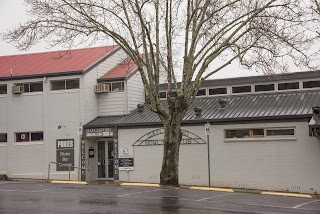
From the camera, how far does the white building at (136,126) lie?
24.3 m

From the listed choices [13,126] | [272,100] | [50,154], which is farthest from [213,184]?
[13,126]

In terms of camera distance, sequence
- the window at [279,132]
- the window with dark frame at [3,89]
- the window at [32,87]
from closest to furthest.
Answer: the window at [279,132] < the window at [32,87] < the window with dark frame at [3,89]

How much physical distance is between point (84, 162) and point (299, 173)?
11459 millimetres

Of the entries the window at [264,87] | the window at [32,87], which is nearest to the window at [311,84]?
the window at [264,87]

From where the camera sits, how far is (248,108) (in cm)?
2606

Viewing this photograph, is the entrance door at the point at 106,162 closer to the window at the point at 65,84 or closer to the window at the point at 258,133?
the window at the point at 65,84

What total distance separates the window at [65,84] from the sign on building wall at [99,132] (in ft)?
8.49

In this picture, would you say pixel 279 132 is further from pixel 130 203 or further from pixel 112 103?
pixel 130 203

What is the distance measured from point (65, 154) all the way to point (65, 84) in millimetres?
3956

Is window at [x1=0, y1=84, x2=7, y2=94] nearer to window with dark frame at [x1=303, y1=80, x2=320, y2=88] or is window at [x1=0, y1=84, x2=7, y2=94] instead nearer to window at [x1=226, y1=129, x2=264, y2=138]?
window at [x1=226, y1=129, x2=264, y2=138]

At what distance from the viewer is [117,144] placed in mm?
28031

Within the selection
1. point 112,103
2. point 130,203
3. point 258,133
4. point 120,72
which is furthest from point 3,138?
point 130,203

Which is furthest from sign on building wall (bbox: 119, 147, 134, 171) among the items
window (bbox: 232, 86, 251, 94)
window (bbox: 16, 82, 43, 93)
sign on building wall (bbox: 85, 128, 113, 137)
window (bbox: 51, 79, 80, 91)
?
window (bbox: 232, 86, 251, 94)

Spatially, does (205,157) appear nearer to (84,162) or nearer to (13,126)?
(84,162)
